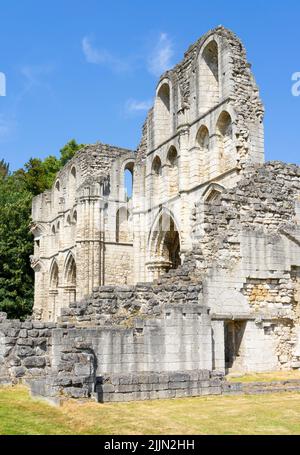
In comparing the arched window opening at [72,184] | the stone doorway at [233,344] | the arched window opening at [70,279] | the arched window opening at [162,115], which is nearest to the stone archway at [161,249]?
the arched window opening at [162,115]

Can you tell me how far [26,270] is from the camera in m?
38.7

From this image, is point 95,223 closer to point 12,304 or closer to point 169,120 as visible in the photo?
point 169,120

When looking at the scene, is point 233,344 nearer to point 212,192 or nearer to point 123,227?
point 212,192

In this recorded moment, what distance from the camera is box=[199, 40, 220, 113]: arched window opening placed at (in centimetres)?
2272

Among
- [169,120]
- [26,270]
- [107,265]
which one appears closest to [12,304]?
[26,270]

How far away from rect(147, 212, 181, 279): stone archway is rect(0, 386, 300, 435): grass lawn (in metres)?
16.2

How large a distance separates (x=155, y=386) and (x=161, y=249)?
16478 mm

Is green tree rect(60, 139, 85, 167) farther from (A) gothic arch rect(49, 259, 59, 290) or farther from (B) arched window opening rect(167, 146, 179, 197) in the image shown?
(B) arched window opening rect(167, 146, 179, 197)

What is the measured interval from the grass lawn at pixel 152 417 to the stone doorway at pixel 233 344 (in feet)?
15.3

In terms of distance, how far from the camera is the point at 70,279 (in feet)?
110

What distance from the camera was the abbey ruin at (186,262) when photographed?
11039 mm

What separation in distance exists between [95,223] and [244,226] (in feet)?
48.4

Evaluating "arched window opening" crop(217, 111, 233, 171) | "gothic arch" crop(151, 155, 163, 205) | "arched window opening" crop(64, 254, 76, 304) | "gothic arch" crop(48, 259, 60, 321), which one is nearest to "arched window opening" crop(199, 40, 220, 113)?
"arched window opening" crop(217, 111, 233, 171)

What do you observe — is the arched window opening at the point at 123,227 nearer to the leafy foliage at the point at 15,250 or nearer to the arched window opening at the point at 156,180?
the arched window opening at the point at 156,180
